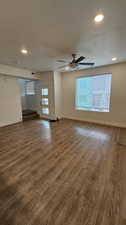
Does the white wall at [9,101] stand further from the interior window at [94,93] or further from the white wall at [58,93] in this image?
the interior window at [94,93]

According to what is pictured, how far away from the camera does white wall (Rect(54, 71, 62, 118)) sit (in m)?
5.66

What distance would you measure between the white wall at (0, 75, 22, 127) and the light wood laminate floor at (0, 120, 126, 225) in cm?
232

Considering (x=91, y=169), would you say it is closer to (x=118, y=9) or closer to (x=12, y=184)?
(x=12, y=184)

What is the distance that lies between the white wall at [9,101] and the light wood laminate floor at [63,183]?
232cm

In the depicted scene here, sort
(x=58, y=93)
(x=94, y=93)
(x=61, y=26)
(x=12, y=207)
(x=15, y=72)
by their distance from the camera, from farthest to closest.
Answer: (x=58, y=93), (x=94, y=93), (x=15, y=72), (x=61, y=26), (x=12, y=207)

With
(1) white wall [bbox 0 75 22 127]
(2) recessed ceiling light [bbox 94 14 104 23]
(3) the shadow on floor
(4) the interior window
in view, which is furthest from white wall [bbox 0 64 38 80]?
(3) the shadow on floor

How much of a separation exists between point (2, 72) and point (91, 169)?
4.86 metres

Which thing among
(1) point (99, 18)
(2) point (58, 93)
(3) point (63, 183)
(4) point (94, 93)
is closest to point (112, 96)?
(4) point (94, 93)

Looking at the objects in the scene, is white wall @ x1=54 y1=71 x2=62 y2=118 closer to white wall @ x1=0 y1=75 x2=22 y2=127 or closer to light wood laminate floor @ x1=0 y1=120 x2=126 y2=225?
white wall @ x1=0 y1=75 x2=22 y2=127

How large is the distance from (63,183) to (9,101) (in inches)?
187

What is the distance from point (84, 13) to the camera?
1.67 meters

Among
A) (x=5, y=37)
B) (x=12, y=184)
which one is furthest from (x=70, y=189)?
(x=5, y=37)

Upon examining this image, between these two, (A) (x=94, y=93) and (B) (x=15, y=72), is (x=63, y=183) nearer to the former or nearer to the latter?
(A) (x=94, y=93)

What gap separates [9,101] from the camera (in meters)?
5.15
